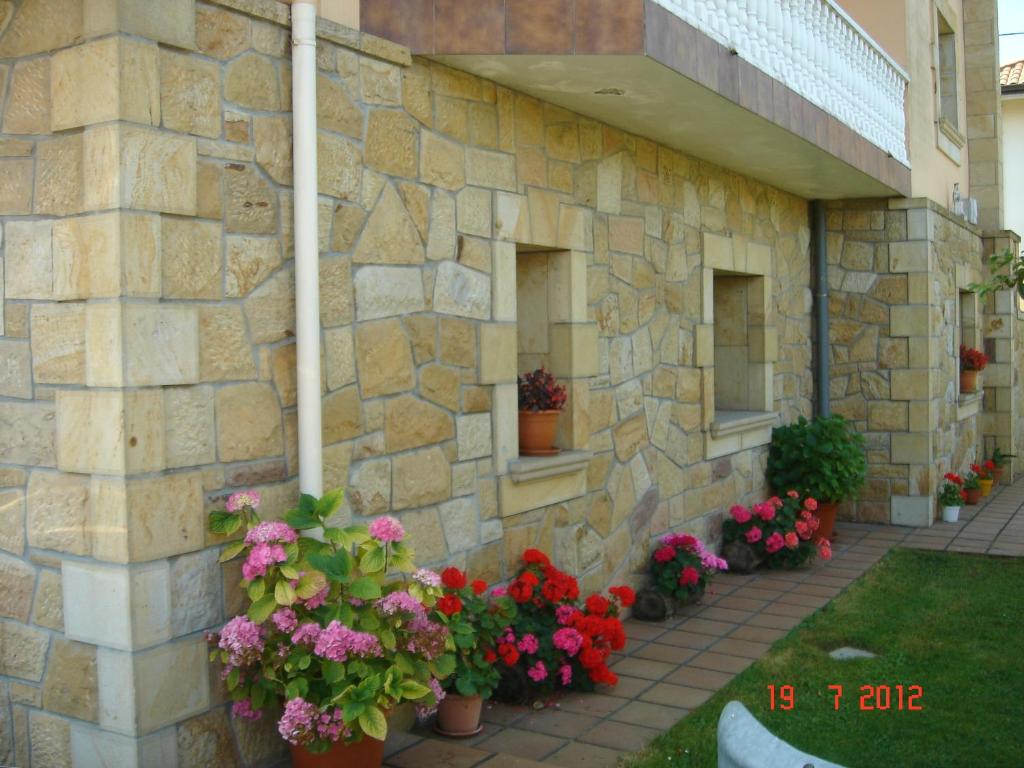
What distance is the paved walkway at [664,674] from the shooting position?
166 inches

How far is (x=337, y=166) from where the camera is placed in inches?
163

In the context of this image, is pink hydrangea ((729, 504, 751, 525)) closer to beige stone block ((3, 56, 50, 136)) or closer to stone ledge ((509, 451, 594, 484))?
stone ledge ((509, 451, 594, 484))

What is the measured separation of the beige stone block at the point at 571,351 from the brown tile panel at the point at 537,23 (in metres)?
1.62

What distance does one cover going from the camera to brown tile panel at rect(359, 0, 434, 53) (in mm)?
4469

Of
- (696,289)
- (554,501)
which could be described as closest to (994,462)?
(696,289)

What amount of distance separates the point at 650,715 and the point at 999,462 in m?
9.22

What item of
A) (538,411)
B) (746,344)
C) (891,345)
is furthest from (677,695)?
(891,345)

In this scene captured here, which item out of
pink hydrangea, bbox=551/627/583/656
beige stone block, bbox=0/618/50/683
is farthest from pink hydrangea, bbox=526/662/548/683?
beige stone block, bbox=0/618/50/683

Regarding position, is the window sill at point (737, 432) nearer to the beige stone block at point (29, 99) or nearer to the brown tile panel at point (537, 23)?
the brown tile panel at point (537, 23)

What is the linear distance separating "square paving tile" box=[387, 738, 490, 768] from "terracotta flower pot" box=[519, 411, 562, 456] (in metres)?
1.64

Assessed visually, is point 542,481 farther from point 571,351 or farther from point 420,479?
point 420,479

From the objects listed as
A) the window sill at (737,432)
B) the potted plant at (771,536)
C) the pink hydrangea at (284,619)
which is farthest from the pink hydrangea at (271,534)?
the potted plant at (771,536)

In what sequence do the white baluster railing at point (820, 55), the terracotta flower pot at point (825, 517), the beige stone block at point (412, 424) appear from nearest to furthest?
the beige stone block at point (412, 424), the white baluster railing at point (820, 55), the terracotta flower pot at point (825, 517)

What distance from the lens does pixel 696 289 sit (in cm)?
734
